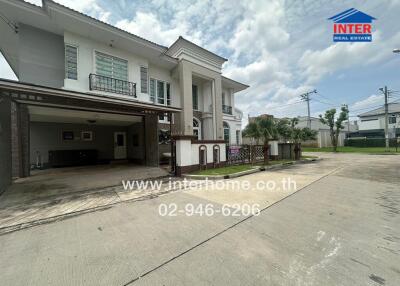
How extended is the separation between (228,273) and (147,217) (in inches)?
92.1

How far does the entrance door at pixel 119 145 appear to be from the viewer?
14.0 m

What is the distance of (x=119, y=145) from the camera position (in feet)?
46.5

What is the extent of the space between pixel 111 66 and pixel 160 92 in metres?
3.88

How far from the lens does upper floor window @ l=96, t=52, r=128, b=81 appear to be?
10070 mm

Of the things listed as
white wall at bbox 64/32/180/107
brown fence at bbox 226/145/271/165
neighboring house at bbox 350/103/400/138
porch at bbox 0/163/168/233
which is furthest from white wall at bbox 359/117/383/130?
porch at bbox 0/163/168/233

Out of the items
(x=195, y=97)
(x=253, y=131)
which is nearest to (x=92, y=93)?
(x=195, y=97)

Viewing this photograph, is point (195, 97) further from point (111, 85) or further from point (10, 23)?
point (10, 23)

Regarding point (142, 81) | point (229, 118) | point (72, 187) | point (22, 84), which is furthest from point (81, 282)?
point (229, 118)

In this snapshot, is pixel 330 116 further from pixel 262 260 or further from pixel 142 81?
pixel 262 260

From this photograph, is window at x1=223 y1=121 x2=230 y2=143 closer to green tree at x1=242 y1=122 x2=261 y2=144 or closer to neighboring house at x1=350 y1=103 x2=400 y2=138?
green tree at x1=242 y1=122 x2=261 y2=144

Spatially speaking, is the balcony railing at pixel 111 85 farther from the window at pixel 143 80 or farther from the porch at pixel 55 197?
the porch at pixel 55 197

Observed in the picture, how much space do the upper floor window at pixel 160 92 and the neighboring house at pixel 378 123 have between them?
4669 centimetres

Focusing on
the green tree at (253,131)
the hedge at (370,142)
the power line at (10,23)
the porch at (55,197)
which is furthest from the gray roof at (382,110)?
the power line at (10,23)

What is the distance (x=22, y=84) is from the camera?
5316 millimetres
